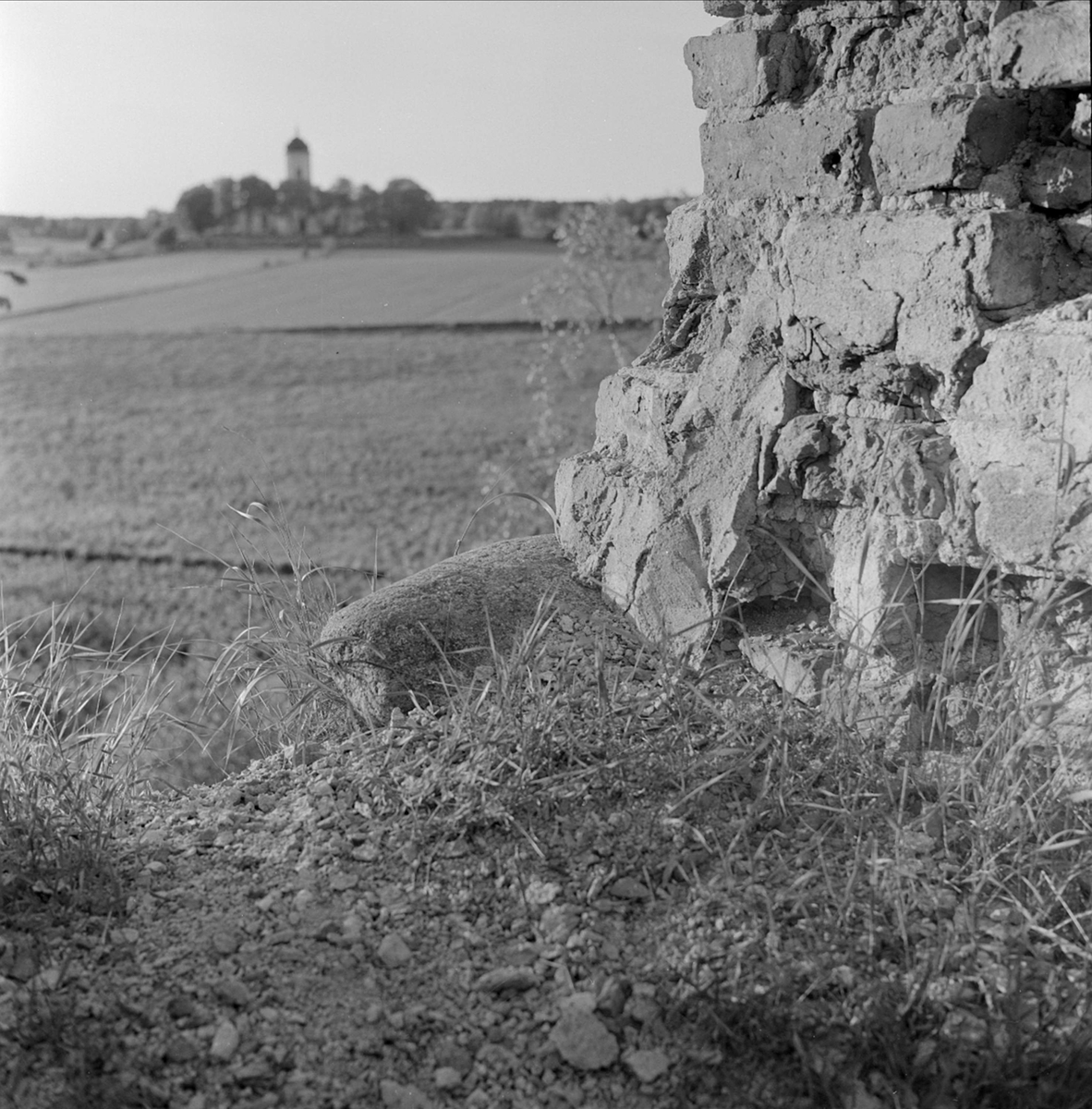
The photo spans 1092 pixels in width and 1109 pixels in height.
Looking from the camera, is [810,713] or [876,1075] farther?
[810,713]

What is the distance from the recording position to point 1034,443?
232cm

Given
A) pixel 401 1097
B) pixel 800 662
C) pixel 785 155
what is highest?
pixel 785 155

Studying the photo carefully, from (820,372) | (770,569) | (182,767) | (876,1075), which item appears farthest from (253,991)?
(182,767)

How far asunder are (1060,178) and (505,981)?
183 centimetres

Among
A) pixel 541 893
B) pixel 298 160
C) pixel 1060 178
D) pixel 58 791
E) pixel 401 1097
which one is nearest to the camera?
pixel 401 1097

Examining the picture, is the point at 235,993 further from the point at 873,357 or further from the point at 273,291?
the point at 273,291

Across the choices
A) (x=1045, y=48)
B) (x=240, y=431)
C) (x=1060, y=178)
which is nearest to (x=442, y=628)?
(x=1060, y=178)

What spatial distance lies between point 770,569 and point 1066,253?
0.92 m

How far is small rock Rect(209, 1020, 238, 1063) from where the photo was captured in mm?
1994

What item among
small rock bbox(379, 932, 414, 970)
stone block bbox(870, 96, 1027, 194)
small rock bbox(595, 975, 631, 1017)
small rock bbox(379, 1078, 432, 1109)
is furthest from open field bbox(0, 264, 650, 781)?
small rock bbox(379, 1078, 432, 1109)

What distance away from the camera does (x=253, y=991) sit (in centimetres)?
211

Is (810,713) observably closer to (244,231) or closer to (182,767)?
(182,767)

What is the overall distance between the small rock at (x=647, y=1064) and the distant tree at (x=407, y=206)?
17000mm

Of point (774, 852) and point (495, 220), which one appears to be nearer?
point (774, 852)
